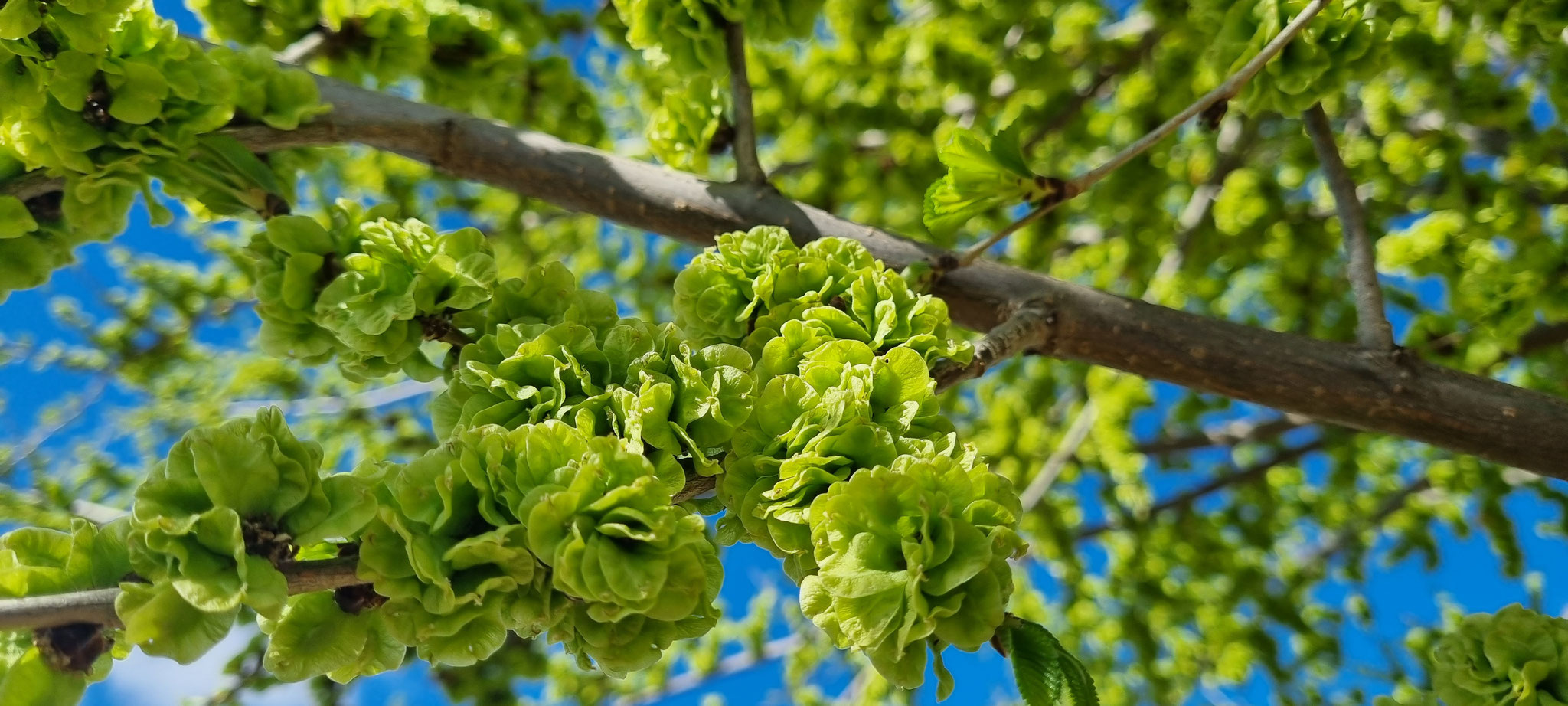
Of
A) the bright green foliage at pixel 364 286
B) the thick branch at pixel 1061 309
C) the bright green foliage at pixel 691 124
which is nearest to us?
the bright green foliage at pixel 364 286

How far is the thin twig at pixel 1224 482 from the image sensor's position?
5449mm

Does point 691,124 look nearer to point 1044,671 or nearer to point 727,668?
point 1044,671

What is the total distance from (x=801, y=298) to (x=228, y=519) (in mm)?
1027

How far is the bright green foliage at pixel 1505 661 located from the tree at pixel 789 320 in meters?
0.01

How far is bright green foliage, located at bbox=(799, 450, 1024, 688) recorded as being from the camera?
4.40ft

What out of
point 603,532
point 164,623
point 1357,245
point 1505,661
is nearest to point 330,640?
point 164,623

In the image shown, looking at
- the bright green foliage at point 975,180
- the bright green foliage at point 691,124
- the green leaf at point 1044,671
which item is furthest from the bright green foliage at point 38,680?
the bright green foliage at point 691,124

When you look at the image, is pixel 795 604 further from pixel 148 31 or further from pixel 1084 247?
pixel 148 31

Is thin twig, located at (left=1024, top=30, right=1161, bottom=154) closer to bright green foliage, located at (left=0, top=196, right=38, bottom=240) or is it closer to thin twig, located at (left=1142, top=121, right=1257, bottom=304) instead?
thin twig, located at (left=1142, top=121, right=1257, bottom=304)

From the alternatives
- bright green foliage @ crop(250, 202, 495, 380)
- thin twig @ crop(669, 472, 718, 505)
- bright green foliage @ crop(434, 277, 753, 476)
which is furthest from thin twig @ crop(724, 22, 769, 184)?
thin twig @ crop(669, 472, 718, 505)

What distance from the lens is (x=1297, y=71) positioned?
2.43m

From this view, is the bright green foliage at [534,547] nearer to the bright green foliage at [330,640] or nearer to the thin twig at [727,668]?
the bright green foliage at [330,640]

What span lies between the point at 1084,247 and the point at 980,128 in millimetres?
1167

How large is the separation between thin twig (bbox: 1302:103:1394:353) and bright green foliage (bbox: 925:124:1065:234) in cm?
95
